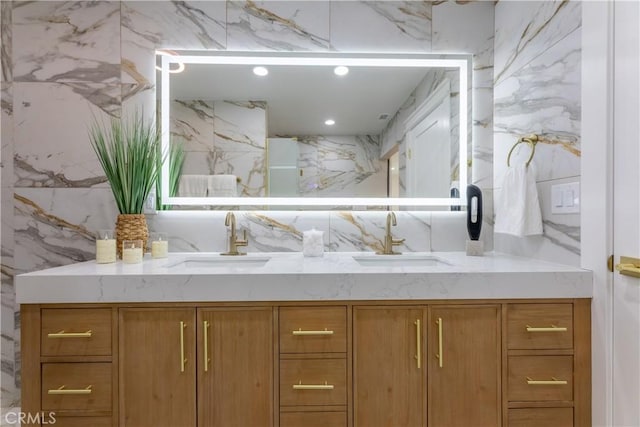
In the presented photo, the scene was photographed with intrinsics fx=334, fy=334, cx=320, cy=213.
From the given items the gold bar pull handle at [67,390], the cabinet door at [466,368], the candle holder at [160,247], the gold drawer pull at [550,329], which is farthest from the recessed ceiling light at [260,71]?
the gold drawer pull at [550,329]

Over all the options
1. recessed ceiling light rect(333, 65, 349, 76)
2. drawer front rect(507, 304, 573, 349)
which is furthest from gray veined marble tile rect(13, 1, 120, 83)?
drawer front rect(507, 304, 573, 349)

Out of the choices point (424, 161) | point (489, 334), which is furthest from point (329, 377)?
point (424, 161)

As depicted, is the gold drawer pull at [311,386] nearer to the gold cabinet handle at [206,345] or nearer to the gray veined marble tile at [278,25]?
the gold cabinet handle at [206,345]

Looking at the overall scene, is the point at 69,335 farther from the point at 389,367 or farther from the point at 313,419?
the point at 389,367

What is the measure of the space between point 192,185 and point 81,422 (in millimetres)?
1050

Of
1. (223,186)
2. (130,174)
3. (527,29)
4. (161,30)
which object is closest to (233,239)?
(223,186)

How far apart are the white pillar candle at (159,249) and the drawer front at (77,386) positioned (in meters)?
0.55

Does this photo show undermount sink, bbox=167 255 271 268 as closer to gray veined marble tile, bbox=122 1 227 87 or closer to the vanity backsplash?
the vanity backsplash

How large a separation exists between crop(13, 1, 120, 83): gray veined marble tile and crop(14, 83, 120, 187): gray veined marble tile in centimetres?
6

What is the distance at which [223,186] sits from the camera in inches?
68.1

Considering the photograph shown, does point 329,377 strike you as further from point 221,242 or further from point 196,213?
point 196,213

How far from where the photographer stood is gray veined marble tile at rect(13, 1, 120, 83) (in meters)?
1.64

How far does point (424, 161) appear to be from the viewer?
1774 millimetres

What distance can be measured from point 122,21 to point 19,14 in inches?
19.2
